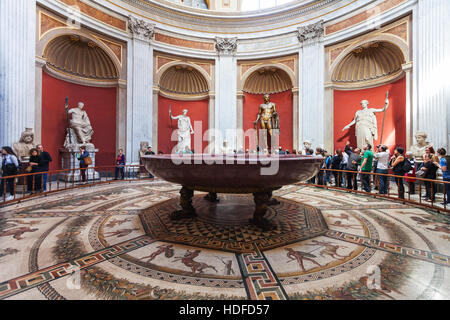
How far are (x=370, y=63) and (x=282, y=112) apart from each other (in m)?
3.99

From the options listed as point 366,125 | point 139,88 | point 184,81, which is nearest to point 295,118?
point 366,125

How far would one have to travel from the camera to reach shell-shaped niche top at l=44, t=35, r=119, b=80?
7.03 metres

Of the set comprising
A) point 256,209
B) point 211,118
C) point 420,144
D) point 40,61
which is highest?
point 40,61

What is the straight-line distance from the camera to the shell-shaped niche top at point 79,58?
23.1 feet

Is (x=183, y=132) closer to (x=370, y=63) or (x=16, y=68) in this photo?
(x=16, y=68)

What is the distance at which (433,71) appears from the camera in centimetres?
569

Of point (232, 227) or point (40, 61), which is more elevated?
point (40, 61)

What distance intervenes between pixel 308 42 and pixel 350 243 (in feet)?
31.0

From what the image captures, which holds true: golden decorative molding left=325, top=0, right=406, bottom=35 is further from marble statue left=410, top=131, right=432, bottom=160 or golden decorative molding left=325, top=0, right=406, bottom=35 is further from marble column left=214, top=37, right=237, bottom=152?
marble statue left=410, top=131, right=432, bottom=160

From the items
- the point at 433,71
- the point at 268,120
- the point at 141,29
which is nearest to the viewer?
the point at 433,71

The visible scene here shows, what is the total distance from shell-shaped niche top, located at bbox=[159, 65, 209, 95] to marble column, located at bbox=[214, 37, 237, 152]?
0.93 m

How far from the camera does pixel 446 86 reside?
5.43 m

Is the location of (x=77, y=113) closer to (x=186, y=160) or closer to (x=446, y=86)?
(x=186, y=160)

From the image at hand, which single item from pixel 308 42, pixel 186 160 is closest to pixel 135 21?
pixel 308 42
